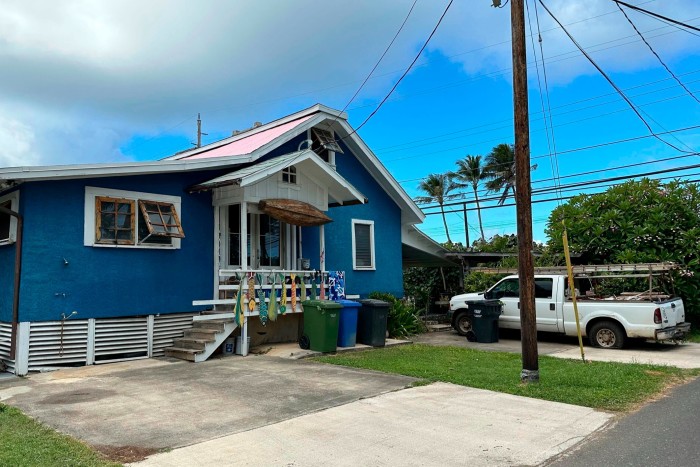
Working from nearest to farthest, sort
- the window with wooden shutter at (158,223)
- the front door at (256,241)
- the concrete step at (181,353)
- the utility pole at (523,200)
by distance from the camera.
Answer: the utility pole at (523,200), the concrete step at (181,353), the window with wooden shutter at (158,223), the front door at (256,241)

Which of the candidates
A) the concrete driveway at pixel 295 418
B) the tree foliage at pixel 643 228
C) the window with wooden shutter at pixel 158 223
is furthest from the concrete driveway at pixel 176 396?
the tree foliage at pixel 643 228

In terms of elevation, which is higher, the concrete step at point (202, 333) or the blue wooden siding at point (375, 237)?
the blue wooden siding at point (375, 237)

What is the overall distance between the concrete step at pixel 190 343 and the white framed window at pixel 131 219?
79.5 inches

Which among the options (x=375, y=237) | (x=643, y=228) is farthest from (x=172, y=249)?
(x=643, y=228)

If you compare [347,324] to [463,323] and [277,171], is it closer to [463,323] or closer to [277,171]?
[277,171]

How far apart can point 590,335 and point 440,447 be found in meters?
9.29

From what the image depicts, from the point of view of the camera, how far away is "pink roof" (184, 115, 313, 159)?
14286mm

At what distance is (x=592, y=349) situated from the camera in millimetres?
13031

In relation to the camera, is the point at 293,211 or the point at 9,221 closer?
the point at 9,221

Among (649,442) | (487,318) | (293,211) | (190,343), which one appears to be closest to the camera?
(649,442)

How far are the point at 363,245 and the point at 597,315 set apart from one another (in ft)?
21.9

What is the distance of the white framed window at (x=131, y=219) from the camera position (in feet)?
35.3

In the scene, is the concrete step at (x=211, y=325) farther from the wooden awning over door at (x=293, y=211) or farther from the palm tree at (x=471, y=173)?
the palm tree at (x=471, y=173)

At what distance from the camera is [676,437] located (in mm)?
5770
